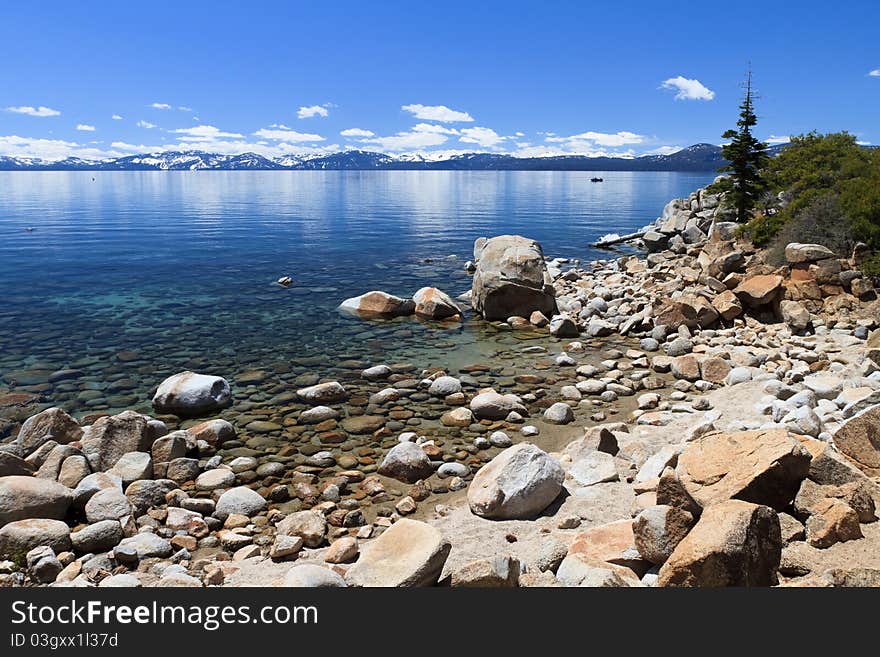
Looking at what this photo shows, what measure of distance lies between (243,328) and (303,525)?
12.9 meters

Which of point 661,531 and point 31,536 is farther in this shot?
point 31,536

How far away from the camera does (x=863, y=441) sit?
6945 mm

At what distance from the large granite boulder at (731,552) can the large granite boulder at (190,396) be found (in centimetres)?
1052

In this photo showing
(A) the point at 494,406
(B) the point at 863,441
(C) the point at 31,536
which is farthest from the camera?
(A) the point at 494,406

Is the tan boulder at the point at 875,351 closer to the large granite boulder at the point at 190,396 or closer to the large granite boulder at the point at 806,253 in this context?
the large granite boulder at the point at 806,253

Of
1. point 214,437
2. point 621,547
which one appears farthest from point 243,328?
point 621,547

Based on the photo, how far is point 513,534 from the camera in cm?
779

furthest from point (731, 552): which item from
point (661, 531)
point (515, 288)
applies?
point (515, 288)

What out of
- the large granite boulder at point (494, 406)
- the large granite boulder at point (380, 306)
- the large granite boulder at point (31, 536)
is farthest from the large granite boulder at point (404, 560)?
the large granite boulder at point (380, 306)

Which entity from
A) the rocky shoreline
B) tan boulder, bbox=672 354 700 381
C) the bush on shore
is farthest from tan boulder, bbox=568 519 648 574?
the bush on shore

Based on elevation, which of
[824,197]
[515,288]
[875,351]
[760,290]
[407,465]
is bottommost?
[407,465]

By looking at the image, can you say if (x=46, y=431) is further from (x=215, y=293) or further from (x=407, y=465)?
(x=215, y=293)

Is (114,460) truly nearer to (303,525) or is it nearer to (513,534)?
(303,525)

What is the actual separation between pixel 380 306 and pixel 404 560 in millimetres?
16090
